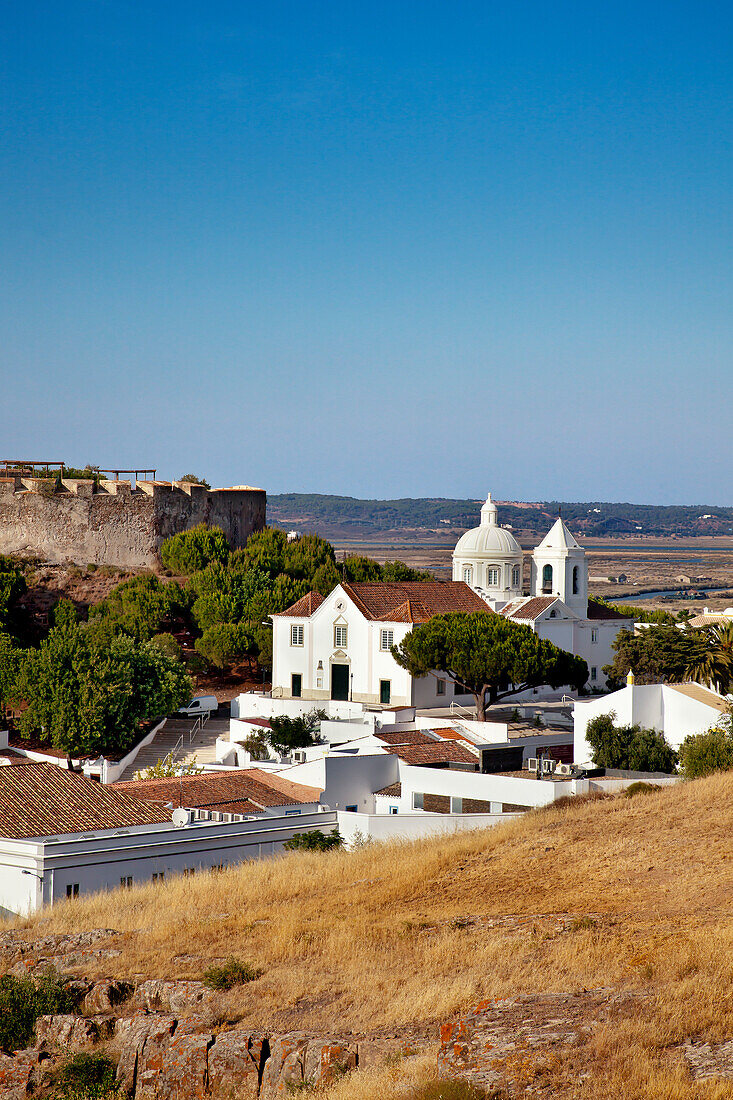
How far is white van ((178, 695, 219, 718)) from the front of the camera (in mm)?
40000

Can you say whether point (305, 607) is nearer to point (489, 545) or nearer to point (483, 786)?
point (489, 545)

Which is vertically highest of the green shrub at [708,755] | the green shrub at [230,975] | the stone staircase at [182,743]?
the green shrub at [708,755]

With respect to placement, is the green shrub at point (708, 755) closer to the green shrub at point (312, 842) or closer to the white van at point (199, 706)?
the green shrub at point (312, 842)

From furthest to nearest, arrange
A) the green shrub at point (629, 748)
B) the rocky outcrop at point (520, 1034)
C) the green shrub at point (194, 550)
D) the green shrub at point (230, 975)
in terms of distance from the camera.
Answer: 1. the green shrub at point (194, 550)
2. the green shrub at point (629, 748)
3. the green shrub at point (230, 975)
4. the rocky outcrop at point (520, 1034)

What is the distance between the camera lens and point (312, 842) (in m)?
22.3

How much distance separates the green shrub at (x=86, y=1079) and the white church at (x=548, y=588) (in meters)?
28.7

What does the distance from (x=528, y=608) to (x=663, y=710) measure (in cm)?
A: 1108

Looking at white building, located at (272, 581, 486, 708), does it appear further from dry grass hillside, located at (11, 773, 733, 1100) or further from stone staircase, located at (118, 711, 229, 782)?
dry grass hillside, located at (11, 773, 733, 1100)

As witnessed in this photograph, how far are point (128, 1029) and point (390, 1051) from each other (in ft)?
9.35

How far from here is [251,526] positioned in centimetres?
6172

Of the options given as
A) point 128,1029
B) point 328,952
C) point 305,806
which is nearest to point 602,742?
point 305,806

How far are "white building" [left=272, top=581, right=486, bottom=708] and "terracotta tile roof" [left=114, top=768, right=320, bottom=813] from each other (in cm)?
1003

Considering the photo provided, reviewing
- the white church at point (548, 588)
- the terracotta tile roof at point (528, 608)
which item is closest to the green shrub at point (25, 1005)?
the white church at point (548, 588)

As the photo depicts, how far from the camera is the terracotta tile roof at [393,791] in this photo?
2810 cm
